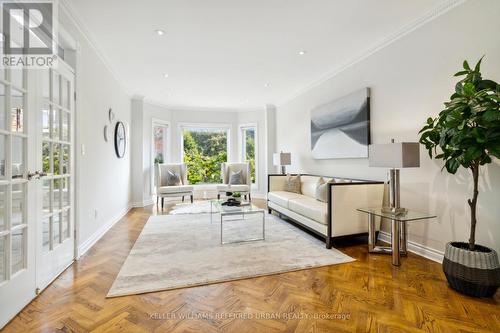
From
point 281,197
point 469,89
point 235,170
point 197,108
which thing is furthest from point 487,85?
point 197,108

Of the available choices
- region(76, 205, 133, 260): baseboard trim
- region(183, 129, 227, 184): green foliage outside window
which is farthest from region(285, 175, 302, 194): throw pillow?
region(76, 205, 133, 260): baseboard trim

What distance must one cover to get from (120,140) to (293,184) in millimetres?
3391

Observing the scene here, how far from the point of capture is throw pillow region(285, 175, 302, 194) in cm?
488

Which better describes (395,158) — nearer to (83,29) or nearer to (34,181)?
(34,181)

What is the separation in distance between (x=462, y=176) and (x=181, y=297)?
2.79 m

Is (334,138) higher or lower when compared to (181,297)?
higher

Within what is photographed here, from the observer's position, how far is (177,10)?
2.62 metres

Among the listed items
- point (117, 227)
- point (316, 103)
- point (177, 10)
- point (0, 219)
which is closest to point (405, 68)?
point (316, 103)

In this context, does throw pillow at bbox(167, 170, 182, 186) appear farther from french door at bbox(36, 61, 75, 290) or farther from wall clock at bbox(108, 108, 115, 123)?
french door at bbox(36, 61, 75, 290)

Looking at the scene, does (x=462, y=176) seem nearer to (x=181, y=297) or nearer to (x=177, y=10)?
(x=181, y=297)

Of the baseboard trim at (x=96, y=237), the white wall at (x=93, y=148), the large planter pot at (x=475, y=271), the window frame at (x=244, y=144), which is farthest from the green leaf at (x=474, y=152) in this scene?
the window frame at (x=244, y=144)

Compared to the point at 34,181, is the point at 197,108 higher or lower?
higher

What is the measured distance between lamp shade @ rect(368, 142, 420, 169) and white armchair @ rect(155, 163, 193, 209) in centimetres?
439

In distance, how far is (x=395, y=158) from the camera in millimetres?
2525
